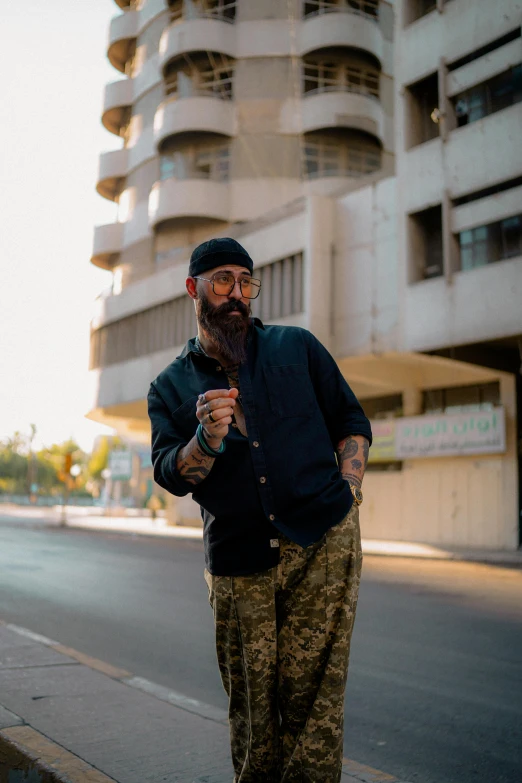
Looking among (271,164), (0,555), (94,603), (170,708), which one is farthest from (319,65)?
(170,708)

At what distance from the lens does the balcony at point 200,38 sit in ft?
118

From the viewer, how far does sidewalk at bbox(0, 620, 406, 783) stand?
118 inches

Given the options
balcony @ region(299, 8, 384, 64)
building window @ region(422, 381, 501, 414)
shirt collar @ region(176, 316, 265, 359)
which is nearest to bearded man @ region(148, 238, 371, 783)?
shirt collar @ region(176, 316, 265, 359)

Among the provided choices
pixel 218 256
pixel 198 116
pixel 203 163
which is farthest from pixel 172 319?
pixel 218 256

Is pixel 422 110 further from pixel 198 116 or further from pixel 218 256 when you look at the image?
pixel 218 256

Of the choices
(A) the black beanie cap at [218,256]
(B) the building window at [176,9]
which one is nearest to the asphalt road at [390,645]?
(A) the black beanie cap at [218,256]

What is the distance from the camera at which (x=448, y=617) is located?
27.0 feet

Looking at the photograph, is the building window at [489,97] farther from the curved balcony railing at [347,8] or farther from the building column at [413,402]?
the curved balcony railing at [347,8]

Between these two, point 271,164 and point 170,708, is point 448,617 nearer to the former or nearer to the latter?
point 170,708

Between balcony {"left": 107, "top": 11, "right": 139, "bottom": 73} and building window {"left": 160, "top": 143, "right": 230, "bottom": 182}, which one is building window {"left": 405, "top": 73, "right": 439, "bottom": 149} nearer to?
building window {"left": 160, "top": 143, "right": 230, "bottom": 182}

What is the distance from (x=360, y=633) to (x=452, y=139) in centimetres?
1671

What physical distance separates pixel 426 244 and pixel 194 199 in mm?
16124

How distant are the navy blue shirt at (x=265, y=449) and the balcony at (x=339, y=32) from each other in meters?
35.2

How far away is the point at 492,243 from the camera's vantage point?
64.5ft
